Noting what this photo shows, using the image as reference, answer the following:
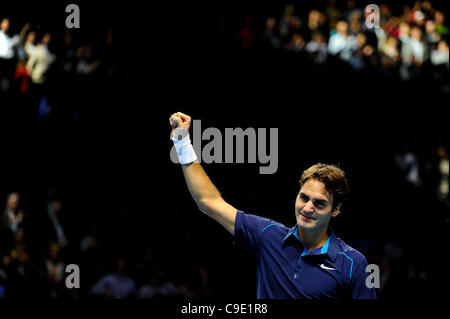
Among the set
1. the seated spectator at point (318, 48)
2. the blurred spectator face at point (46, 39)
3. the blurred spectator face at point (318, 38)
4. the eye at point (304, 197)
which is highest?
the blurred spectator face at point (318, 38)

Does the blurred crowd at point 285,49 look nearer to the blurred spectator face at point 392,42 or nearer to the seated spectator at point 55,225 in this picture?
the blurred spectator face at point 392,42

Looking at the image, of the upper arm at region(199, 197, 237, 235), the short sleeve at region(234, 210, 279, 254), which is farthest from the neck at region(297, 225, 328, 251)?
the upper arm at region(199, 197, 237, 235)

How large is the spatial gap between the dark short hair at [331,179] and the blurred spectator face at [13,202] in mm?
5744

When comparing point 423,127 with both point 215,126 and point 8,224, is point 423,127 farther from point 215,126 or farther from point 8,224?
point 8,224

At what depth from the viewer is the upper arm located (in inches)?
137

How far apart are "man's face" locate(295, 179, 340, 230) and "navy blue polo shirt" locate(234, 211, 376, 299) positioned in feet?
0.49

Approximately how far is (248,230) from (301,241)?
307mm

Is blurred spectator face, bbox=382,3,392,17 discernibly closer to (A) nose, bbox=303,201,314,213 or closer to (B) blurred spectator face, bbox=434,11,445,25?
(B) blurred spectator face, bbox=434,11,445,25

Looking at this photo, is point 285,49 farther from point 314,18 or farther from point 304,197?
point 304,197

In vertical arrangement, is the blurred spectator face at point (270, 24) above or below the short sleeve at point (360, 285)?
above

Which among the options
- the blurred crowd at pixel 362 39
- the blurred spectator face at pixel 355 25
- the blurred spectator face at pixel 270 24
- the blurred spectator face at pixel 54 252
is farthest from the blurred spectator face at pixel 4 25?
the blurred spectator face at pixel 355 25

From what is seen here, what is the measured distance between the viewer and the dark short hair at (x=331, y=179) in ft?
11.4

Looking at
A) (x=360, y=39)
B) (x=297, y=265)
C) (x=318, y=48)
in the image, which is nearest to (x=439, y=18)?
(x=360, y=39)

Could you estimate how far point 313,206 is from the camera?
11.2 ft
